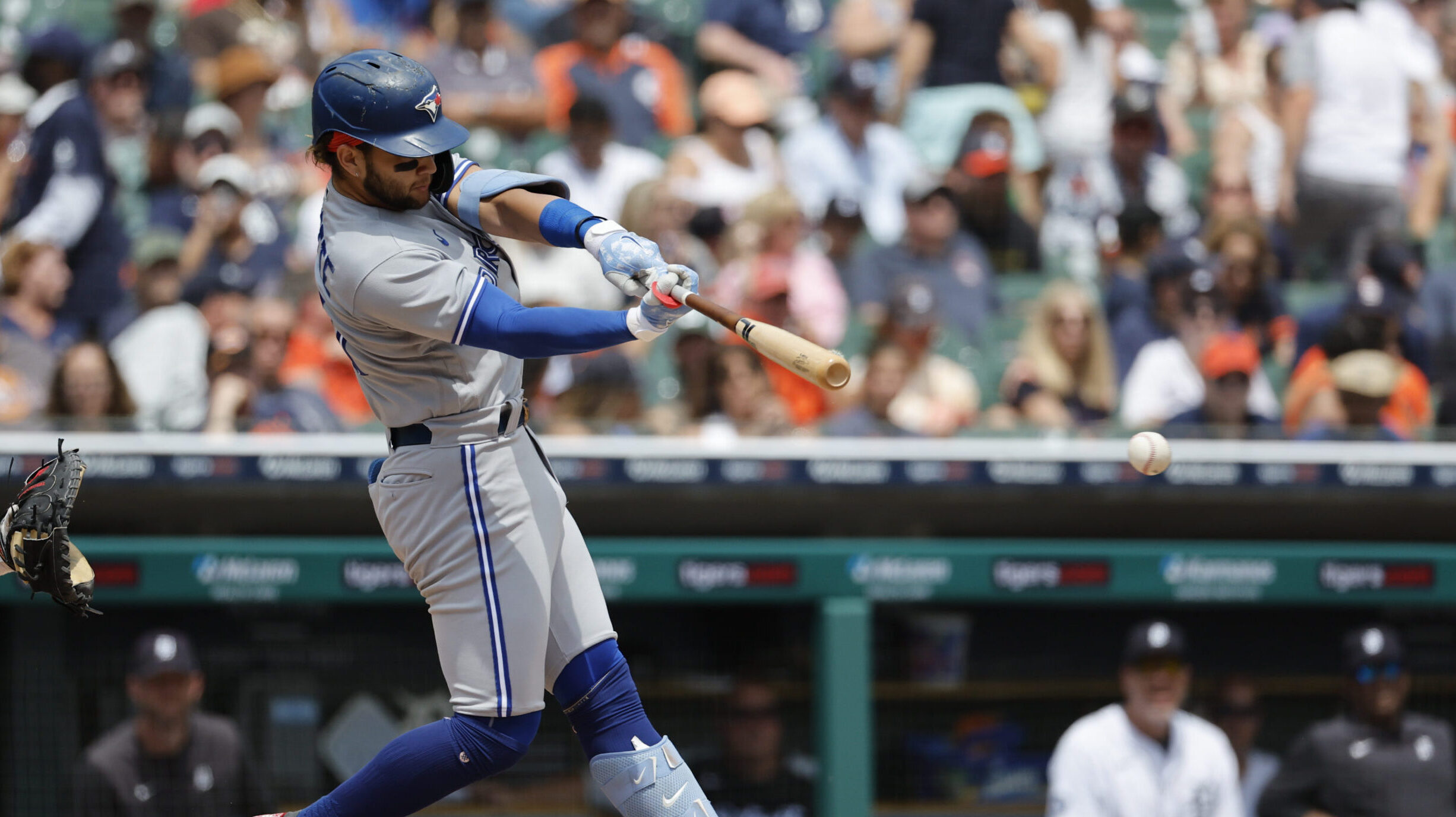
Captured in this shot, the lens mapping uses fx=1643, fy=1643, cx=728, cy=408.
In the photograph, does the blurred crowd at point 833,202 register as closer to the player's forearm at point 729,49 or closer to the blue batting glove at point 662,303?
the player's forearm at point 729,49

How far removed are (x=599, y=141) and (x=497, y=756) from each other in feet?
13.6

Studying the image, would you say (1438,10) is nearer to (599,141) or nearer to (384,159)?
(599,141)

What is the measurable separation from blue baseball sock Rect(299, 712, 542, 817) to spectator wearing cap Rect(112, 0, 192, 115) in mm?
4571

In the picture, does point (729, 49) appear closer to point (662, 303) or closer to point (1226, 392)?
point (1226, 392)

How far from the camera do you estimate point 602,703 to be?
298 cm

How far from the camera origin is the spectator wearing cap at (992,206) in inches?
274

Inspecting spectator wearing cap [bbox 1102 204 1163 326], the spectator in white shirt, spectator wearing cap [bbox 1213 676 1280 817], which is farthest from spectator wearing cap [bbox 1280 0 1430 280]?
spectator wearing cap [bbox 1213 676 1280 817]

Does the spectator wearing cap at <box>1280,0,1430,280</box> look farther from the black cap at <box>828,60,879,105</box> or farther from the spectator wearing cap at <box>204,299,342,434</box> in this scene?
the spectator wearing cap at <box>204,299,342,434</box>

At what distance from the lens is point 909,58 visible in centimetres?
749

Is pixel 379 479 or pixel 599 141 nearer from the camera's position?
pixel 379 479

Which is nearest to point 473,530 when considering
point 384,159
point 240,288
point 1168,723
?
point 384,159

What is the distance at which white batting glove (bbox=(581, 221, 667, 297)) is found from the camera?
2.67 m

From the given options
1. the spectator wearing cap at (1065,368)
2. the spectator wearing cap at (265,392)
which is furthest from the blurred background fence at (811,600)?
the spectator wearing cap at (1065,368)

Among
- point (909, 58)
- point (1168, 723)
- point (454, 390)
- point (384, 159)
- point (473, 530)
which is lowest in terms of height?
point (1168, 723)
